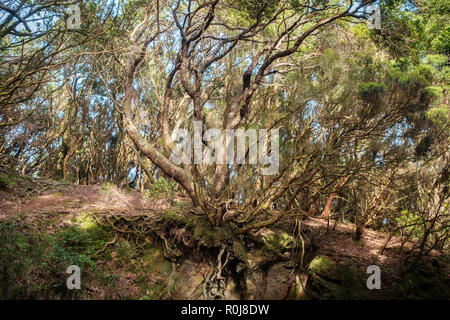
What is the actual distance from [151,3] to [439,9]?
7.29 meters

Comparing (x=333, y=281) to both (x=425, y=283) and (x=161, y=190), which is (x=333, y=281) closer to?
(x=425, y=283)

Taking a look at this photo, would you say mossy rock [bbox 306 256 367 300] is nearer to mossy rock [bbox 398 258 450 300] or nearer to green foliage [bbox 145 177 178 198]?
mossy rock [bbox 398 258 450 300]

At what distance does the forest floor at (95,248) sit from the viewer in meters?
5.08

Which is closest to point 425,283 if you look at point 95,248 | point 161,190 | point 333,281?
point 333,281

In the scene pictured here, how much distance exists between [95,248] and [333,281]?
16.3 feet

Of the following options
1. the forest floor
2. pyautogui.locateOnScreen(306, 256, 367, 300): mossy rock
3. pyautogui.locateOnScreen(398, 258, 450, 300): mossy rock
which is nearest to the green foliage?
the forest floor

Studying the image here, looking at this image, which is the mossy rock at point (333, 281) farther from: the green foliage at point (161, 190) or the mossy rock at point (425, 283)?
the green foliage at point (161, 190)

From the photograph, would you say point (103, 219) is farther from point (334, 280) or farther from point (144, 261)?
point (334, 280)

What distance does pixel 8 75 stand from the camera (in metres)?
7.35

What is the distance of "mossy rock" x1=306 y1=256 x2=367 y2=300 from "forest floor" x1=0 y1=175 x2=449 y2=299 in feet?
0.63

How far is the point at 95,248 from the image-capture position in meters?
6.15
